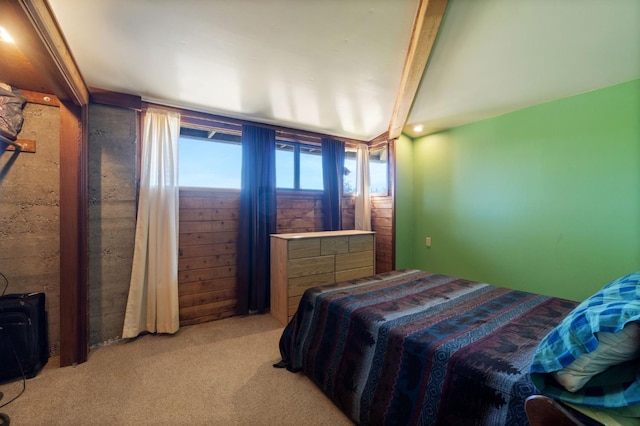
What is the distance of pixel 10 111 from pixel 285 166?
2.32 m

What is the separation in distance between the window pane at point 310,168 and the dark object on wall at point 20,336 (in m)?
2.64

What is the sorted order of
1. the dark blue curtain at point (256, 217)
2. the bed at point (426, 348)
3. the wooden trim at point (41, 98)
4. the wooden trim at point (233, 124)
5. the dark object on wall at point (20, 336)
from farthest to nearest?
the dark blue curtain at point (256, 217) < the wooden trim at point (233, 124) < the wooden trim at point (41, 98) < the dark object on wall at point (20, 336) < the bed at point (426, 348)

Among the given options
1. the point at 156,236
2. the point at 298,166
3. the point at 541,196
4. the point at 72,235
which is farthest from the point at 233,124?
the point at 541,196

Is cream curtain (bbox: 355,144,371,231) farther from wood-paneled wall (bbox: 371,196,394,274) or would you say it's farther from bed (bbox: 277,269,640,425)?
bed (bbox: 277,269,640,425)

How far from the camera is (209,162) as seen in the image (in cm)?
281

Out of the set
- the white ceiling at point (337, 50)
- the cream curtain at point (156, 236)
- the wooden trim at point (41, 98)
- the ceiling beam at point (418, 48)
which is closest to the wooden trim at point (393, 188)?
the ceiling beam at point (418, 48)

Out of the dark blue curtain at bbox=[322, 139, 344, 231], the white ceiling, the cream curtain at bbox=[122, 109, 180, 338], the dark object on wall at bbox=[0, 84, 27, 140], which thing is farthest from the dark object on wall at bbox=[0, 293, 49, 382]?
the dark blue curtain at bbox=[322, 139, 344, 231]

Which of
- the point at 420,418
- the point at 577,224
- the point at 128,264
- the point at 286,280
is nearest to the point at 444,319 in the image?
the point at 420,418

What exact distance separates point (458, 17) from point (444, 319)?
1.75 metres

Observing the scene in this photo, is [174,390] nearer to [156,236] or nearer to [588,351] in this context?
[156,236]

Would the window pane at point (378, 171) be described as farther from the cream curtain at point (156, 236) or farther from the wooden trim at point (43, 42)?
the wooden trim at point (43, 42)

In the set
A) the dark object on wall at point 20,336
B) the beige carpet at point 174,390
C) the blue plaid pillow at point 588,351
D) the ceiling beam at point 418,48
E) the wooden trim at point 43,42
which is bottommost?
the beige carpet at point 174,390

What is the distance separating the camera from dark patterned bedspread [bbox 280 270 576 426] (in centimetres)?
91

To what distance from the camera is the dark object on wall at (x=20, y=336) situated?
1725 millimetres
